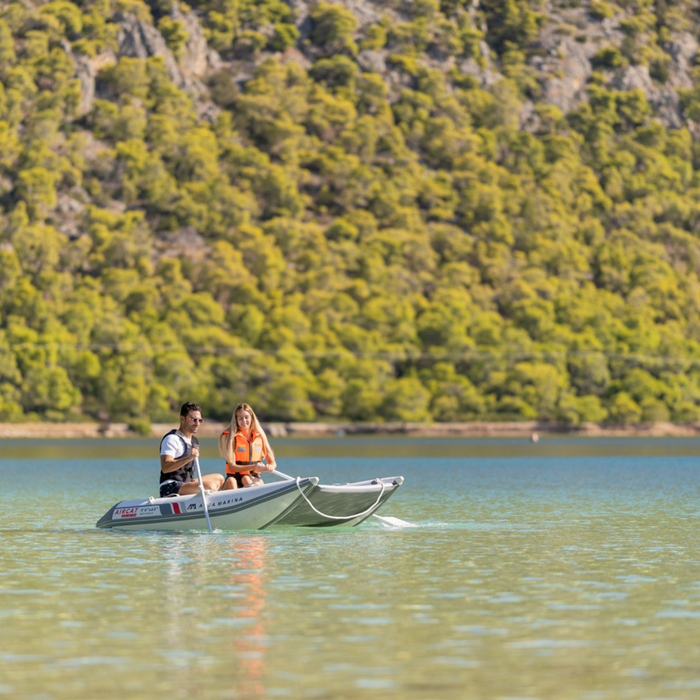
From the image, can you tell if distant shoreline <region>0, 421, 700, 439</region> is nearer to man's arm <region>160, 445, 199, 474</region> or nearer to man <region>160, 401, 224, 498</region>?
man <region>160, 401, 224, 498</region>

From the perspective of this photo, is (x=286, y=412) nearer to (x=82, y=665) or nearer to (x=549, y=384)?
(x=549, y=384)

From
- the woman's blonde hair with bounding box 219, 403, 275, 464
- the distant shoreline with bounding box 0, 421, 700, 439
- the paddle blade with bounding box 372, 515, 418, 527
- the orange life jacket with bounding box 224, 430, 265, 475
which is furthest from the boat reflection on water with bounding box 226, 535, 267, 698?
the distant shoreline with bounding box 0, 421, 700, 439

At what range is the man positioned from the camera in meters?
29.1

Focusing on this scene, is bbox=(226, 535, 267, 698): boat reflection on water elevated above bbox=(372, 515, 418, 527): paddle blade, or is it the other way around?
bbox=(226, 535, 267, 698): boat reflection on water

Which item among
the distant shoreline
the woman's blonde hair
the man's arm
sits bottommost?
the distant shoreline

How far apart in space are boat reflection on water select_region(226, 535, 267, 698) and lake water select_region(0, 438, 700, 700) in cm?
6

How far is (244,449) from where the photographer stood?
103 feet

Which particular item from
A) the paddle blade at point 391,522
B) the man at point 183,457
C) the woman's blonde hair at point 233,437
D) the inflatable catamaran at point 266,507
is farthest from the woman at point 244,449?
the paddle blade at point 391,522

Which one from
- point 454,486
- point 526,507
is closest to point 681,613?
point 526,507

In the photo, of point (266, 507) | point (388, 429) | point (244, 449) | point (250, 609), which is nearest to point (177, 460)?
point (244, 449)

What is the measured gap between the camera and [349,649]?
55.6ft

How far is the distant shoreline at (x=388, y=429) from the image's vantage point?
178 m

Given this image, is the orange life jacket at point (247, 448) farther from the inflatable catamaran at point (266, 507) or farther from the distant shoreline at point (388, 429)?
the distant shoreline at point (388, 429)

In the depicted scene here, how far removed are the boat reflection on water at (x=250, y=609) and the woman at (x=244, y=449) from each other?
1.44 metres
